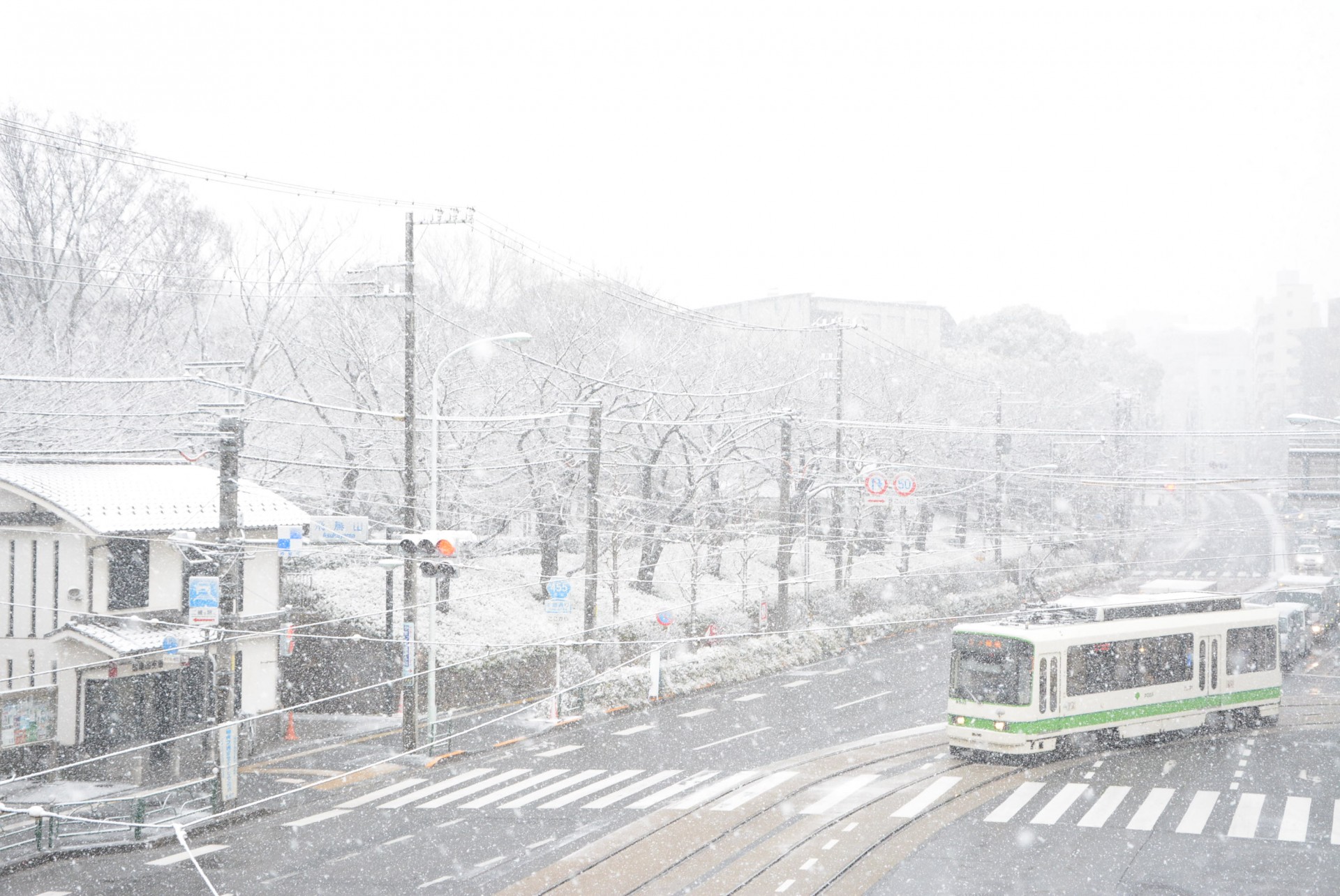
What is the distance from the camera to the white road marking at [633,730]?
85.4 ft

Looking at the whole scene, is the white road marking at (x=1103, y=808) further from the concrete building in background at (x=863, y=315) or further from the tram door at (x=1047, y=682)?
the concrete building in background at (x=863, y=315)

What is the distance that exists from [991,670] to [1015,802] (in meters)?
3.01

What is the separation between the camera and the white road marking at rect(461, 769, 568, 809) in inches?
763

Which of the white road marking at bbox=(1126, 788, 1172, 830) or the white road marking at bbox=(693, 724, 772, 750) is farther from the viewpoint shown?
the white road marking at bbox=(693, 724, 772, 750)

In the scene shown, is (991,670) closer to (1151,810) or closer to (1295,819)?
(1151,810)

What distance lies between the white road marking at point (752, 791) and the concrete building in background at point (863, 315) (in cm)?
Answer: 4648

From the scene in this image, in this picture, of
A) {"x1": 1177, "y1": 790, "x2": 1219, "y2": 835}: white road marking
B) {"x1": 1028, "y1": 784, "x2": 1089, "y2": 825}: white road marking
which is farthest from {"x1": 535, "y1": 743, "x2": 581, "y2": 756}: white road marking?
{"x1": 1177, "y1": 790, "x2": 1219, "y2": 835}: white road marking

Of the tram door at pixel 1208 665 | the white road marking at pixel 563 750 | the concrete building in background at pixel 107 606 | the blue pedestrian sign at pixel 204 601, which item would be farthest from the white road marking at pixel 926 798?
the blue pedestrian sign at pixel 204 601

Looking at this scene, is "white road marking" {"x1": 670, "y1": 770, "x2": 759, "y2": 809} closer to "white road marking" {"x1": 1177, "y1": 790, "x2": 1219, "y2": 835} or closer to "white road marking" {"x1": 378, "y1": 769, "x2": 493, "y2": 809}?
"white road marking" {"x1": 378, "y1": 769, "x2": 493, "y2": 809}

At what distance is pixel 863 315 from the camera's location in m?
73.9

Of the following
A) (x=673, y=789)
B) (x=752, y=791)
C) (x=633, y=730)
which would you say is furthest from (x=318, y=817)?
(x=633, y=730)

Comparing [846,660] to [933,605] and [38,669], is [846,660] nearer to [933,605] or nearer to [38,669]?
[933,605]

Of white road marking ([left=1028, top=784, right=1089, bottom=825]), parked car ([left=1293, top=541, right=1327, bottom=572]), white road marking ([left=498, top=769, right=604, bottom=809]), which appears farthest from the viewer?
parked car ([left=1293, top=541, right=1327, bottom=572])

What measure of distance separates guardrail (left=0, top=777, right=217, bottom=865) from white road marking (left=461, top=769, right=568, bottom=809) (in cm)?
470
